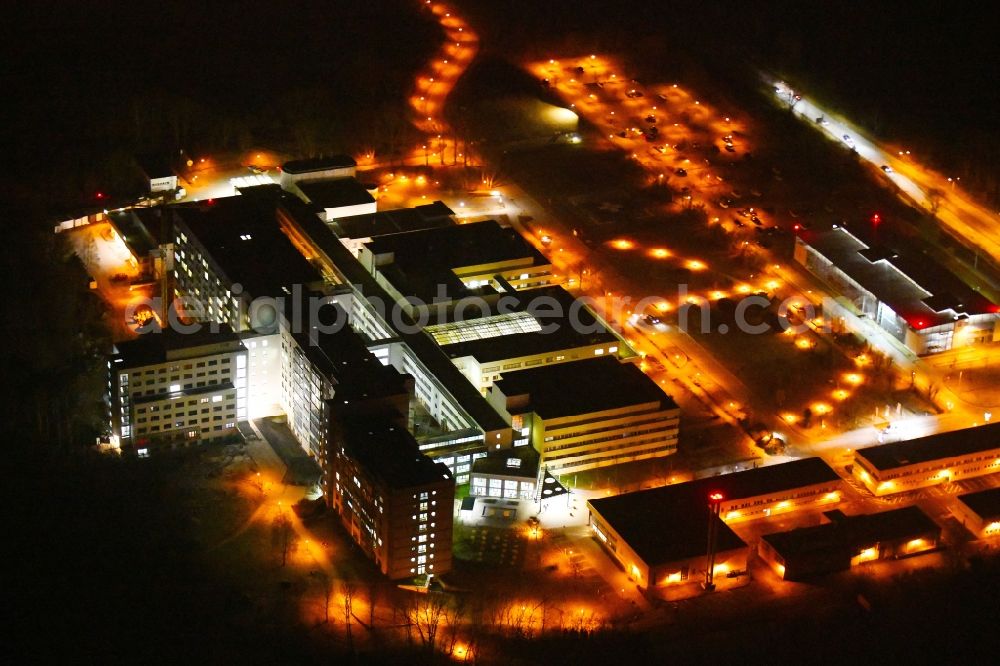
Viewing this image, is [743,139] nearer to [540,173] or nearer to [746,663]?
[540,173]

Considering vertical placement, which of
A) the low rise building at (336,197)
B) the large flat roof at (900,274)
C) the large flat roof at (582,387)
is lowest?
the large flat roof at (582,387)

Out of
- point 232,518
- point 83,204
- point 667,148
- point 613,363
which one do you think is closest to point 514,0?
point 667,148

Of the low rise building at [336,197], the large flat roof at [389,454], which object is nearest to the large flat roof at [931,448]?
the large flat roof at [389,454]

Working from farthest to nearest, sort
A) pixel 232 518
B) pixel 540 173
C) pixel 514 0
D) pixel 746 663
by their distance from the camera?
pixel 514 0 < pixel 540 173 < pixel 232 518 < pixel 746 663

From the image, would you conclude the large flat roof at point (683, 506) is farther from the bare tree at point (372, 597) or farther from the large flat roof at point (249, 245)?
the large flat roof at point (249, 245)

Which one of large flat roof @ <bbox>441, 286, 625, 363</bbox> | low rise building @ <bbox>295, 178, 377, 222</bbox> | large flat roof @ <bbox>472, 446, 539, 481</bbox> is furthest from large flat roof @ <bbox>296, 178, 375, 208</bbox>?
large flat roof @ <bbox>472, 446, 539, 481</bbox>

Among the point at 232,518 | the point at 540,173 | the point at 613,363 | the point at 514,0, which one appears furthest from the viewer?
the point at 514,0

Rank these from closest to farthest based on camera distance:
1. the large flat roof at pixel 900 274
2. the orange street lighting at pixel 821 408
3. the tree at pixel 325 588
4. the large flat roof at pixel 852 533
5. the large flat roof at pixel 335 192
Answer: the tree at pixel 325 588, the large flat roof at pixel 852 533, the orange street lighting at pixel 821 408, the large flat roof at pixel 900 274, the large flat roof at pixel 335 192
